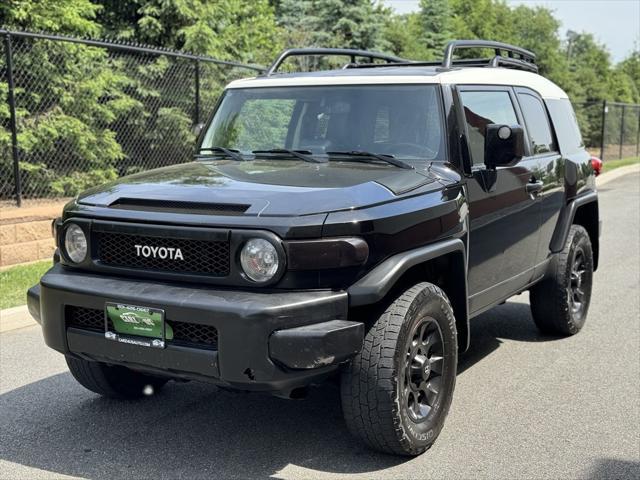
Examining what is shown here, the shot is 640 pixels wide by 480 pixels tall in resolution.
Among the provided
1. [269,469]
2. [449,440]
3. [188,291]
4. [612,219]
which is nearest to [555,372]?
[449,440]

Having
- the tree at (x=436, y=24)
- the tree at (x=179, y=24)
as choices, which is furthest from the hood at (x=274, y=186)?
the tree at (x=436, y=24)

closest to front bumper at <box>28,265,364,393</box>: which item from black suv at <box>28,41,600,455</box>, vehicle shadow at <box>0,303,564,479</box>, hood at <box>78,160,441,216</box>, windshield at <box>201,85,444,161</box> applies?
black suv at <box>28,41,600,455</box>

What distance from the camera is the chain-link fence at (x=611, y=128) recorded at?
29.1 meters

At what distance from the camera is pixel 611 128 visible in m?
29.4

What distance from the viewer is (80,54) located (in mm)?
10367

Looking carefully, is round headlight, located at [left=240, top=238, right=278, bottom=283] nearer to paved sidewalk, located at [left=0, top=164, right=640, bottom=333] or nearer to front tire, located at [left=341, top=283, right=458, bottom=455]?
front tire, located at [left=341, top=283, right=458, bottom=455]

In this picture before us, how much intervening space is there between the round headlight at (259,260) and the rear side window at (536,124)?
9.15 feet

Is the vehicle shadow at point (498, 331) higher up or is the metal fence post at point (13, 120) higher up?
the metal fence post at point (13, 120)

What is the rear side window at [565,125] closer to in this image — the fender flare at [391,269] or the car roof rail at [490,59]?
the car roof rail at [490,59]

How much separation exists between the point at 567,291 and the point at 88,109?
7005mm

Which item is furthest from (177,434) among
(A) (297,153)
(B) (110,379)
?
(A) (297,153)

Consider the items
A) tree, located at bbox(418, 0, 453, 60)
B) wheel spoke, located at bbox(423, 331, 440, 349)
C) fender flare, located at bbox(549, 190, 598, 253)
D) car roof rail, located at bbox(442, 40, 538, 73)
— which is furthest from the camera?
tree, located at bbox(418, 0, 453, 60)

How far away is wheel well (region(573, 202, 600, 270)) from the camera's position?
6641 mm

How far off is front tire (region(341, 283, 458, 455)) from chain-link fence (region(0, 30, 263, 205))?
627 cm
